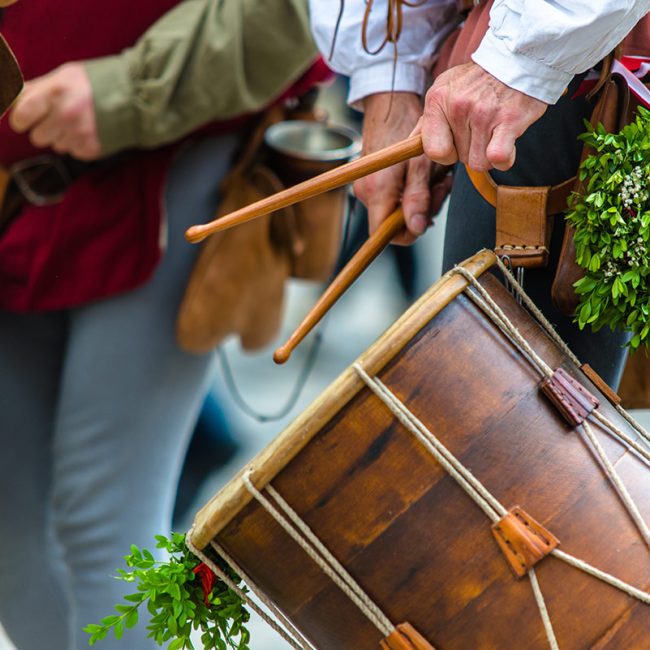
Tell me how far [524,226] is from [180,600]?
573mm

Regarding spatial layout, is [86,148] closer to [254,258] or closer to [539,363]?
[254,258]

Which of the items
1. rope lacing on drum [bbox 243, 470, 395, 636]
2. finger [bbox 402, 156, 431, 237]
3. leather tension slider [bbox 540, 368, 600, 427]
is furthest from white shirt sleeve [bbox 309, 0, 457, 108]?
rope lacing on drum [bbox 243, 470, 395, 636]

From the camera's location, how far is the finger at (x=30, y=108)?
1.86 meters

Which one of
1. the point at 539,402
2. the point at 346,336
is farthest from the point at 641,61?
the point at 346,336

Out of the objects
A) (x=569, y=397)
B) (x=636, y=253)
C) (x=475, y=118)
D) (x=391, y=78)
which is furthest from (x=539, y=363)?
(x=391, y=78)

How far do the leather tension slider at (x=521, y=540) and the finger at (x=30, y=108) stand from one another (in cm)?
114

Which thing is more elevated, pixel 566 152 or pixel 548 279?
pixel 566 152

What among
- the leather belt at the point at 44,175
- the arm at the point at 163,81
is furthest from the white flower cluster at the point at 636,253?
the leather belt at the point at 44,175

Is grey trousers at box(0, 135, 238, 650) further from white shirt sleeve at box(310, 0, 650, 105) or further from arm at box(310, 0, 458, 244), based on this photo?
white shirt sleeve at box(310, 0, 650, 105)

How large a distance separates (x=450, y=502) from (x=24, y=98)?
3.68 feet

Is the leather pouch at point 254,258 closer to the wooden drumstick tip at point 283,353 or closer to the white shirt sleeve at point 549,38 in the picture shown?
the wooden drumstick tip at point 283,353

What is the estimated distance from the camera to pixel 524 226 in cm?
126

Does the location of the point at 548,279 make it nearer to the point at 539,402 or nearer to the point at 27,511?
the point at 539,402

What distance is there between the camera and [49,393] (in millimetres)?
2074
